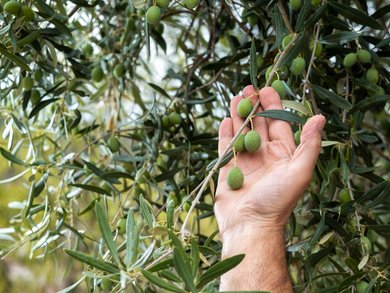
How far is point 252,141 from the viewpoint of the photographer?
A: 1.56m

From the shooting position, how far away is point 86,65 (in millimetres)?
2391

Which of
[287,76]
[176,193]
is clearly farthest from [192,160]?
[287,76]

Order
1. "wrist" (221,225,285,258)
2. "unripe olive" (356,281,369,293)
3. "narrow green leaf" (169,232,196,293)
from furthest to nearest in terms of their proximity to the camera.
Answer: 1. "unripe olive" (356,281,369,293)
2. "wrist" (221,225,285,258)
3. "narrow green leaf" (169,232,196,293)

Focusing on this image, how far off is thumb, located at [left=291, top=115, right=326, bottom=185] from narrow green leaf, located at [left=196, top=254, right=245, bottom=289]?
1.18 feet

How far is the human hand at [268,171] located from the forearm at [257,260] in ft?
0.07

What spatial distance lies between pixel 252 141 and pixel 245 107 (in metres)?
0.11

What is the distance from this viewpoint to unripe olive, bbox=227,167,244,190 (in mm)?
1561

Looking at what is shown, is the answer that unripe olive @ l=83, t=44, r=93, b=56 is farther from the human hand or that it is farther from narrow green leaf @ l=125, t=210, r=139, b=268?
narrow green leaf @ l=125, t=210, r=139, b=268

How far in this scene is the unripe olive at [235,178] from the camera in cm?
156

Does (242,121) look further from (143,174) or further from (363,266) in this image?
(143,174)

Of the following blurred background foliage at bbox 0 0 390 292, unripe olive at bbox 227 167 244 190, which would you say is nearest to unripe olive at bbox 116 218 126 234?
blurred background foliage at bbox 0 0 390 292

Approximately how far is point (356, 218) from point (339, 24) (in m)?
0.50

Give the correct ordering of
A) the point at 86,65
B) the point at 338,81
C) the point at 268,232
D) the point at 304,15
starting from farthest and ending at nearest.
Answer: the point at 86,65 < the point at 338,81 < the point at 304,15 < the point at 268,232

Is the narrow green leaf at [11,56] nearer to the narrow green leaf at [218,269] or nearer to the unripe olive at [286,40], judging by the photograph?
the unripe olive at [286,40]
